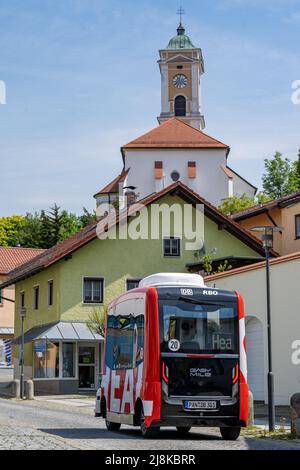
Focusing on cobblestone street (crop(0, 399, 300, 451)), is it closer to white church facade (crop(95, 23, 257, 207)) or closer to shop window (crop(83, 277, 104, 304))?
shop window (crop(83, 277, 104, 304))

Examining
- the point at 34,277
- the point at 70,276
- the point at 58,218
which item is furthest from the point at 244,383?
the point at 58,218

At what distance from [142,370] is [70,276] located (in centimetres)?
2663

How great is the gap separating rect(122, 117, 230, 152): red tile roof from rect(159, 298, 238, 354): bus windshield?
255 ft

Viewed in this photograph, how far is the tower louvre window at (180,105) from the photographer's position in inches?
4813

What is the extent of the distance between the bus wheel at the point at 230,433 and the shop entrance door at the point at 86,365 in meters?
26.3

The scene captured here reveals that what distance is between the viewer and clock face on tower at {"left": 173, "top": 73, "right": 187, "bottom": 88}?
12388 cm

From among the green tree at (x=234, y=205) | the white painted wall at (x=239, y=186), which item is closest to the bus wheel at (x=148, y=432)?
the green tree at (x=234, y=205)

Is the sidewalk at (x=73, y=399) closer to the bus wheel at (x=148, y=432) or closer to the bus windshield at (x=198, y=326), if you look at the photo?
the bus wheel at (x=148, y=432)

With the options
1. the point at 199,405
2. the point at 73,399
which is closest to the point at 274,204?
the point at 73,399

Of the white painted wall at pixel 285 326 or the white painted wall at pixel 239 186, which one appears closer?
the white painted wall at pixel 285 326

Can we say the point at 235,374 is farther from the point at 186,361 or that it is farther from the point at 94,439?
the point at 94,439

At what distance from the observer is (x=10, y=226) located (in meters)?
125

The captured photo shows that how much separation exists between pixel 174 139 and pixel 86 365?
55.7m
